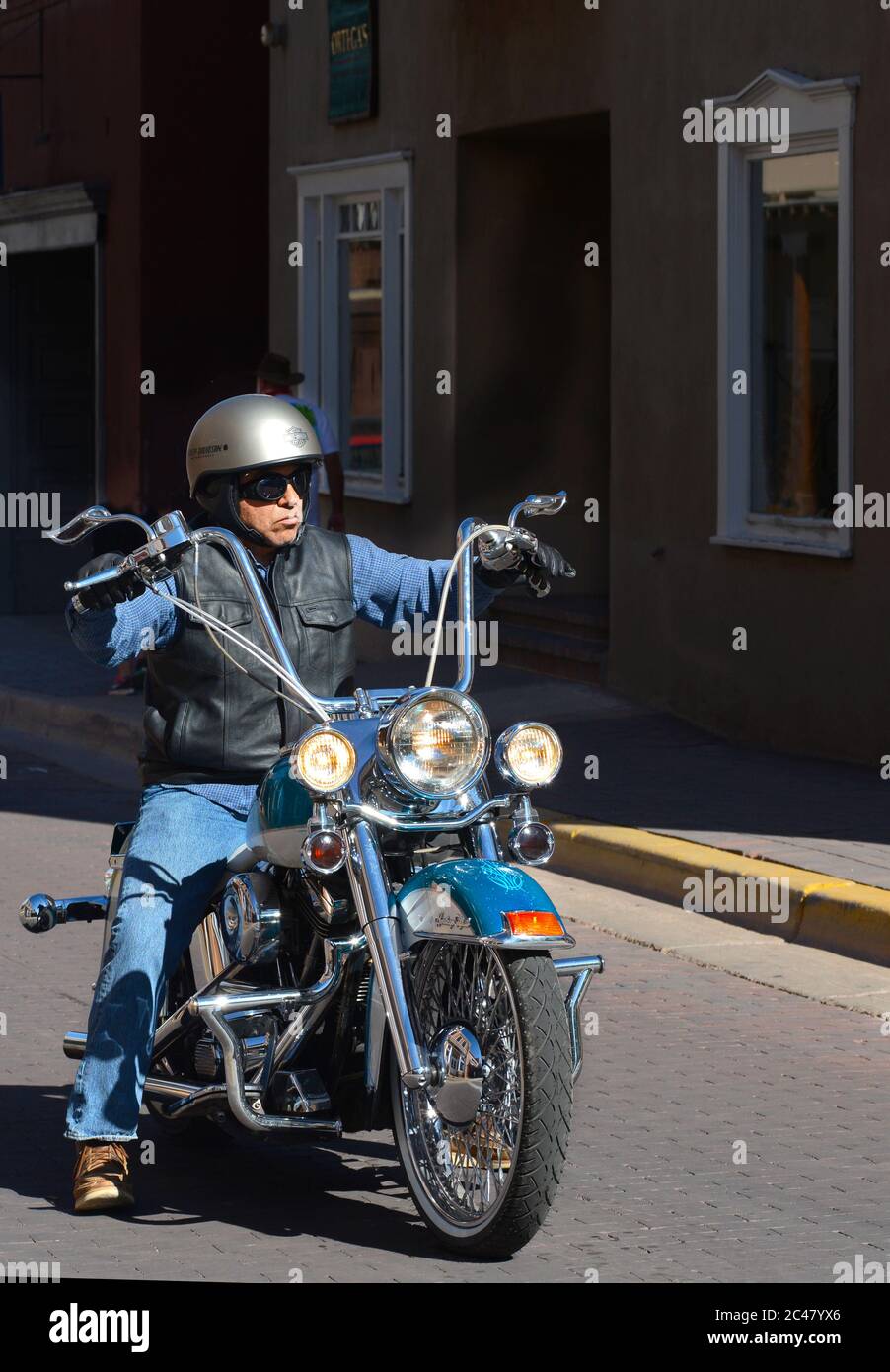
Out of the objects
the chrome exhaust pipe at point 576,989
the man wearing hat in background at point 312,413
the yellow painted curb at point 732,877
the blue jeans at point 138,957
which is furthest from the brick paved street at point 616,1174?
the man wearing hat in background at point 312,413

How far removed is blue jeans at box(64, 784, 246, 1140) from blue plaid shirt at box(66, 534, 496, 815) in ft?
0.48

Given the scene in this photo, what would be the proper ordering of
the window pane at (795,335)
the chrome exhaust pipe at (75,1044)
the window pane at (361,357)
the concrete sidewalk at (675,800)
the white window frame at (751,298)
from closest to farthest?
1. the chrome exhaust pipe at (75,1044)
2. the concrete sidewalk at (675,800)
3. the white window frame at (751,298)
4. the window pane at (795,335)
5. the window pane at (361,357)

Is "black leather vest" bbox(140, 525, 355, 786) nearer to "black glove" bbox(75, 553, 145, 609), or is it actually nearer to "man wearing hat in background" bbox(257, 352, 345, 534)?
"black glove" bbox(75, 553, 145, 609)

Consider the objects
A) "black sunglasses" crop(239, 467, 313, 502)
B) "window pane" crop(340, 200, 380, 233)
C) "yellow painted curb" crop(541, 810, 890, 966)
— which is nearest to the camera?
"black sunglasses" crop(239, 467, 313, 502)

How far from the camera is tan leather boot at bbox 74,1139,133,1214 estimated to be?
5.45 m

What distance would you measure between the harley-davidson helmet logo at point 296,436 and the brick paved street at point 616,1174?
5.62 feet

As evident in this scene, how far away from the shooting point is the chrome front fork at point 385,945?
5.02 m

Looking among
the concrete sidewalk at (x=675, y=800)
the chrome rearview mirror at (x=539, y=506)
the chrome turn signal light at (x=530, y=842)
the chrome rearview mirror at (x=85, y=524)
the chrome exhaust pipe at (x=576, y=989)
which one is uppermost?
the chrome rearview mirror at (x=539, y=506)

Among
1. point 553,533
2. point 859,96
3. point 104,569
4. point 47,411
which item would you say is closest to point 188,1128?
point 104,569

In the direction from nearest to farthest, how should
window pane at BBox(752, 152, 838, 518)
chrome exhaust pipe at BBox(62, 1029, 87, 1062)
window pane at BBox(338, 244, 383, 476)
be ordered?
chrome exhaust pipe at BBox(62, 1029, 87, 1062), window pane at BBox(752, 152, 838, 518), window pane at BBox(338, 244, 383, 476)

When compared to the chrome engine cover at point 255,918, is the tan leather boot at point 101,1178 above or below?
below

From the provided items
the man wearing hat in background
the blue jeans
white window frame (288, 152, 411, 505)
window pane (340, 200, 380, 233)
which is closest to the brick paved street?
→ the blue jeans

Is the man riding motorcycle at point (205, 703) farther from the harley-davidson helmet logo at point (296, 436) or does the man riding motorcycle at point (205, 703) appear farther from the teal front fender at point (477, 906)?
the teal front fender at point (477, 906)
